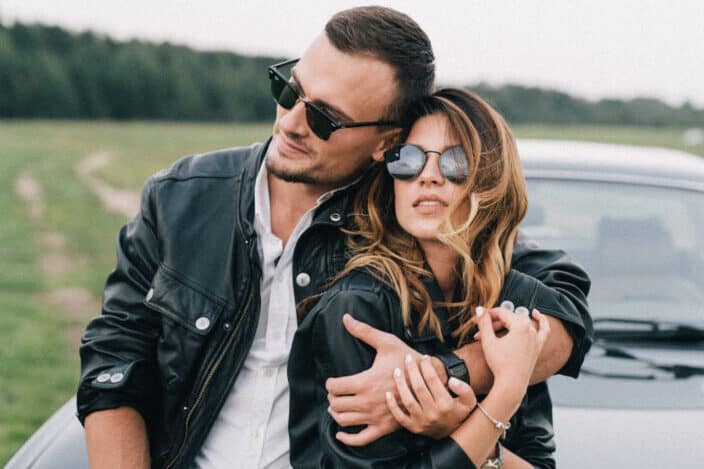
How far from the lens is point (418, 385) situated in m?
1.68

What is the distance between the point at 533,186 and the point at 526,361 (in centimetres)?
143

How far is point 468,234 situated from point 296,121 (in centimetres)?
55

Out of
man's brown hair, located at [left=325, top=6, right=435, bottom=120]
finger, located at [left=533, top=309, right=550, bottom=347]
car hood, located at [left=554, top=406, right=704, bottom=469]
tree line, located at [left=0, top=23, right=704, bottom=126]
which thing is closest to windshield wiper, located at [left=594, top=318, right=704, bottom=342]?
car hood, located at [left=554, top=406, right=704, bottom=469]

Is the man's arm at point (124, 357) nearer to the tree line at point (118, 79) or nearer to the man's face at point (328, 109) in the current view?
the man's face at point (328, 109)

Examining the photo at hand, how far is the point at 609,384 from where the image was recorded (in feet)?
8.09

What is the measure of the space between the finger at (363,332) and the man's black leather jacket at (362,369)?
0.9 inches

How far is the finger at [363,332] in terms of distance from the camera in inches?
67.4

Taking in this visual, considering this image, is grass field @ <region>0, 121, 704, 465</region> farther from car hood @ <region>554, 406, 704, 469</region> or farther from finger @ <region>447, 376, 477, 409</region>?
finger @ <region>447, 376, 477, 409</region>

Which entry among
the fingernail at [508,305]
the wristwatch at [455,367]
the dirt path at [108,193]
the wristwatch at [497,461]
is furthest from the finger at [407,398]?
the dirt path at [108,193]

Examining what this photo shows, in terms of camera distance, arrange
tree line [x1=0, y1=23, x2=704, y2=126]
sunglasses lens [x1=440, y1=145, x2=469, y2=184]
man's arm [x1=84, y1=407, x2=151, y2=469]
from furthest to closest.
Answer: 1. tree line [x1=0, y1=23, x2=704, y2=126]
2. man's arm [x1=84, y1=407, x2=151, y2=469]
3. sunglasses lens [x1=440, y1=145, x2=469, y2=184]

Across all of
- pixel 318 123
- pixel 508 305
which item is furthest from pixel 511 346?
pixel 318 123

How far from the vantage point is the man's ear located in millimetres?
2203

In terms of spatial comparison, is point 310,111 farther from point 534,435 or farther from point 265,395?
point 534,435

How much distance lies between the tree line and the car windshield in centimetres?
6583
